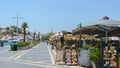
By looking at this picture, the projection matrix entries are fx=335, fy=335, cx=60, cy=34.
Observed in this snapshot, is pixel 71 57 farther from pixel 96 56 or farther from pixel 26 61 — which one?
pixel 26 61

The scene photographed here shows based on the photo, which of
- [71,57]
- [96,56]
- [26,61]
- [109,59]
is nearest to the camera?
[96,56]

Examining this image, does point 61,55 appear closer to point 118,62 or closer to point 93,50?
point 93,50

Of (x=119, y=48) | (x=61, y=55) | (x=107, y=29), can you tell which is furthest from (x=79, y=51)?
(x=119, y=48)

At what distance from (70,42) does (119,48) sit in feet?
114

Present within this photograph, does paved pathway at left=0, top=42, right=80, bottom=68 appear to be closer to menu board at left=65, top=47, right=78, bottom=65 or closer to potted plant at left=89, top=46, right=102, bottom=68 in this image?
menu board at left=65, top=47, right=78, bottom=65

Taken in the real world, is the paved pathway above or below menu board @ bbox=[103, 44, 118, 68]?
below

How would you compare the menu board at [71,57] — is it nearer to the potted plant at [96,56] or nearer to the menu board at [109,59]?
the menu board at [109,59]

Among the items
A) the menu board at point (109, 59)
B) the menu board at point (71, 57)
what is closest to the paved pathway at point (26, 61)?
the menu board at point (71, 57)

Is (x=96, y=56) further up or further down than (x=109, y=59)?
→ further up

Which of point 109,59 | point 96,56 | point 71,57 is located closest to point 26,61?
point 71,57

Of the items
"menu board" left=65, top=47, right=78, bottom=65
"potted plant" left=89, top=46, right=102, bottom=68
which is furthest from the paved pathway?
"potted plant" left=89, top=46, right=102, bottom=68

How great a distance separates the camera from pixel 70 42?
49.7 meters

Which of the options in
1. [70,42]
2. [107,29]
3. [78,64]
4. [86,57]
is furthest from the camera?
[70,42]

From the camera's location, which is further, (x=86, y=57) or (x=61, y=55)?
(x=61, y=55)
